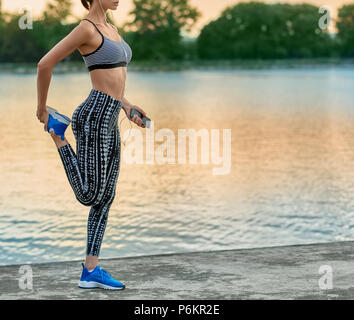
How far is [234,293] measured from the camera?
443 centimetres

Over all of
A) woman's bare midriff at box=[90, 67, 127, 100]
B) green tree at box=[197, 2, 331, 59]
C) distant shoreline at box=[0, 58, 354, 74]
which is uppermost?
green tree at box=[197, 2, 331, 59]

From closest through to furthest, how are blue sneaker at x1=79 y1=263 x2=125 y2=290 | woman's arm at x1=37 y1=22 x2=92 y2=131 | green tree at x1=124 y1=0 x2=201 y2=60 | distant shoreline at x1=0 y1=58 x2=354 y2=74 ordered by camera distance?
woman's arm at x1=37 y1=22 x2=92 y2=131 → blue sneaker at x1=79 y1=263 x2=125 y2=290 → distant shoreline at x1=0 y1=58 x2=354 y2=74 → green tree at x1=124 y1=0 x2=201 y2=60

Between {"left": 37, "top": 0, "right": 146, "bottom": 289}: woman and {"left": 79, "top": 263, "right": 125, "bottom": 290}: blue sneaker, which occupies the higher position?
{"left": 37, "top": 0, "right": 146, "bottom": 289}: woman

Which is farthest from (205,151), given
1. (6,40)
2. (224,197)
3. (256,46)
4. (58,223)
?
(256,46)

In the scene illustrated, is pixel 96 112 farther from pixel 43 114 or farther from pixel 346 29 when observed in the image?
pixel 346 29

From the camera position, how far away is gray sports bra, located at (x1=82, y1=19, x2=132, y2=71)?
13.7 ft

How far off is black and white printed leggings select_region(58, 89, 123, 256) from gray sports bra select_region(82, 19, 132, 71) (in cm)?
15

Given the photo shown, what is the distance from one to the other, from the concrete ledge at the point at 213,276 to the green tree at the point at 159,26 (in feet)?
337

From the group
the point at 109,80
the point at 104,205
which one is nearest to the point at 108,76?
the point at 109,80

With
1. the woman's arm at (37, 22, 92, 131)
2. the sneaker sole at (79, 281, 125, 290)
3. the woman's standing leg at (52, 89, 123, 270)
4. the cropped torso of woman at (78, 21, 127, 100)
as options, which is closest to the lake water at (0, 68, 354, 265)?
the sneaker sole at (79, 281, 125, 290)

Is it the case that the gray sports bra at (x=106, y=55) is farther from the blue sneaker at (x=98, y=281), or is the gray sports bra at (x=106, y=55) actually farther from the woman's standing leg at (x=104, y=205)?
the blue sneaker at (x=98, y=281)

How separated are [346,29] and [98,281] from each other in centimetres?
12560

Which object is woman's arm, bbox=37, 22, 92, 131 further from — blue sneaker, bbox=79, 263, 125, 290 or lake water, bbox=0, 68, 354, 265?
lake water, bbox=0, 68, 354, 265

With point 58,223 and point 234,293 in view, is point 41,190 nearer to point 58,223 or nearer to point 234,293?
point 58,223
